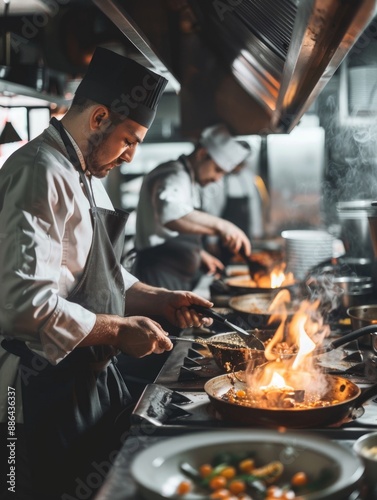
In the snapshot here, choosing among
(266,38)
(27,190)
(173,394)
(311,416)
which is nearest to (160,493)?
(311,416)

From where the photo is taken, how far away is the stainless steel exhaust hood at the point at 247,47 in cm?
165

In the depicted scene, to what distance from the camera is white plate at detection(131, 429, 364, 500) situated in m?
1.27

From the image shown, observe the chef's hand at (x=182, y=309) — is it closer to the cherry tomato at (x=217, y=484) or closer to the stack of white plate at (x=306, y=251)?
the cherry tomato at (x=217, y=484)

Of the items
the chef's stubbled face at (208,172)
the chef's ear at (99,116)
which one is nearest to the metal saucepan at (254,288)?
the chef's stubbled face at (208,172)

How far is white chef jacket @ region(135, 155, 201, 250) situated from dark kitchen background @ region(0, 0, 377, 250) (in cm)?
72

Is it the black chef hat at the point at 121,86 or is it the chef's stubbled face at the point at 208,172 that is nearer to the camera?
the black chef hat at the point at 121,86

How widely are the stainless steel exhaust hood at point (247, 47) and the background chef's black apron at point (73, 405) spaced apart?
0.69 m

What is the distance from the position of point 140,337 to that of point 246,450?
2.82ft

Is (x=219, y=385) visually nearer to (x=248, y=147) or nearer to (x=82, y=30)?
(x=248, y=147)

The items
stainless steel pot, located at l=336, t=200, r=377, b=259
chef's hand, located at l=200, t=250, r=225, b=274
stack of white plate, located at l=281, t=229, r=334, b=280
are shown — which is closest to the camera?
stainless steel pot, located at l=336, t=200, r=377, b=259

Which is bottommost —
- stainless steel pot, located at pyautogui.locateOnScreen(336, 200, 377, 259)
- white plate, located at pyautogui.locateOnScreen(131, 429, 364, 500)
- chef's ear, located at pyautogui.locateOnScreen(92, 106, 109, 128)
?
white plate, located at pyautogui.locateOnScreen(131, 429, 364, 500)

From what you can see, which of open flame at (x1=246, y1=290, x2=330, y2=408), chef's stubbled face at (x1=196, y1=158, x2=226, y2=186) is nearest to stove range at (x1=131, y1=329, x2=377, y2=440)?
open flame at (x1=246, y1=290, x2=330, y2=408)

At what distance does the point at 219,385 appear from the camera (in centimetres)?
217

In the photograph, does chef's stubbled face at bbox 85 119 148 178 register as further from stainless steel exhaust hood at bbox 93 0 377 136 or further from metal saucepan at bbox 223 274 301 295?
metal saucepan at bbox 223 274 301 295
